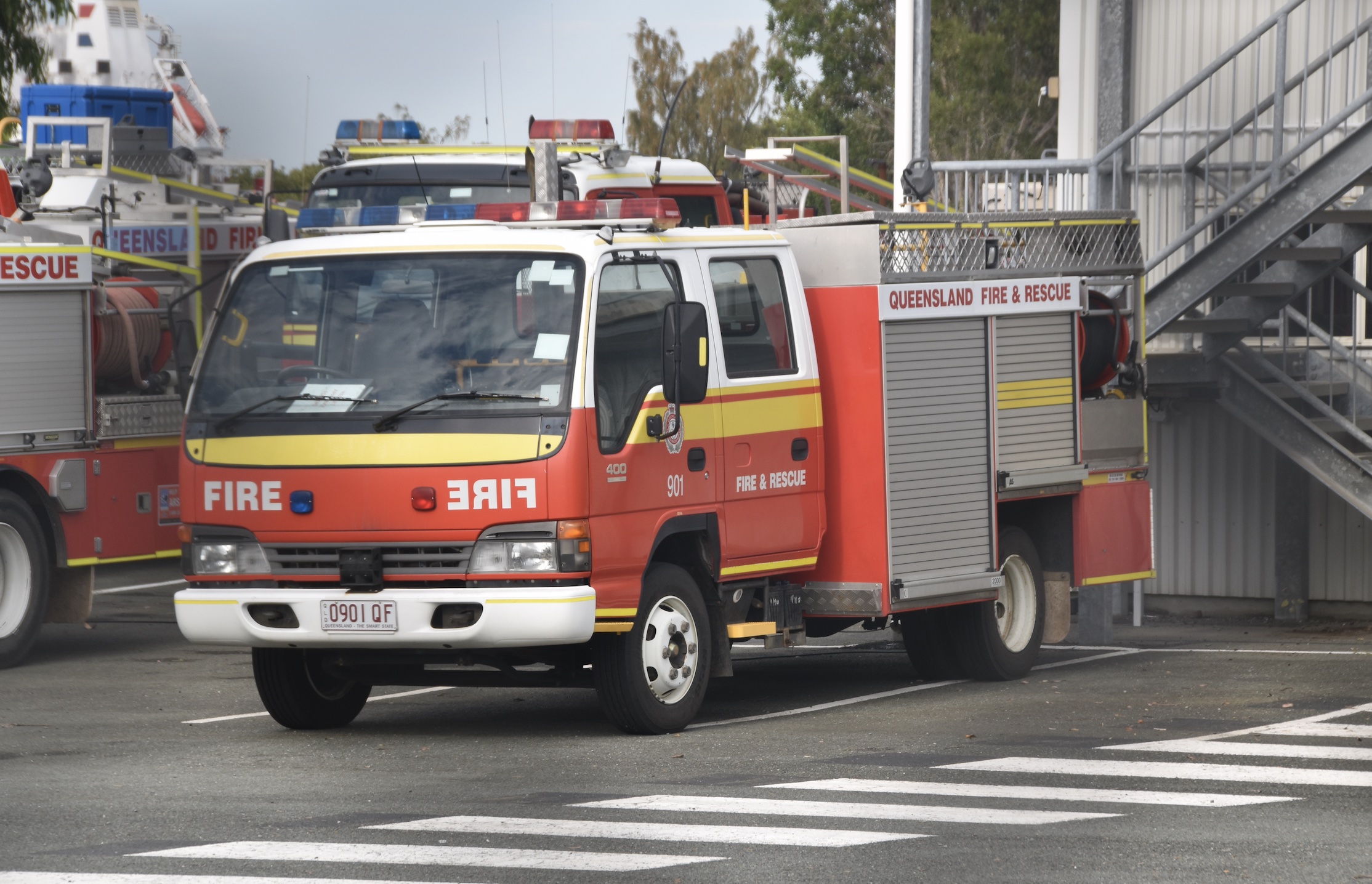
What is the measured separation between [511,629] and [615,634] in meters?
0.68

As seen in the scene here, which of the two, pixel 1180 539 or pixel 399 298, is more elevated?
pixel 399 298

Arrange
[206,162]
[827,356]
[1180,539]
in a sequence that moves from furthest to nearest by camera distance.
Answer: [206,162], [1180,539], [827,356]

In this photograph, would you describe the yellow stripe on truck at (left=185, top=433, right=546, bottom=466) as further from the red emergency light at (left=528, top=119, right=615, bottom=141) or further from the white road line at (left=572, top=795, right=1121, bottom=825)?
the red emergency light at (left=528, top=119, right=615, bottom=141)

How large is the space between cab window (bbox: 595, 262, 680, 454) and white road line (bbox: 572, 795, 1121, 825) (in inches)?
74.6

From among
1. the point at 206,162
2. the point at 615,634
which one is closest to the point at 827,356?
the point at 615,634

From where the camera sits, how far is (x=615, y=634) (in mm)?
9766

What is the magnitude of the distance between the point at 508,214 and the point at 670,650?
7.56ft

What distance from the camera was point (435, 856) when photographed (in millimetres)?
7238

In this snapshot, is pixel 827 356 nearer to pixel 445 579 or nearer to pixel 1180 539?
pixel 445 579

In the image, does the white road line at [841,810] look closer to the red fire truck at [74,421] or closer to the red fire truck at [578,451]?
the red fire truck at [578,451]

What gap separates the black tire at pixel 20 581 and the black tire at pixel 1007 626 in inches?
222

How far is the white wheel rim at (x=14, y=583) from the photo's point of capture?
12.9 metres

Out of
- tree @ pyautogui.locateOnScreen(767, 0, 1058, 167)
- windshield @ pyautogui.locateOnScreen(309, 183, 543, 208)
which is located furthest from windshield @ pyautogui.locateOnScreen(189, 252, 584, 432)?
tree @ pyautogui.locateOnScreen(767, 0, 1058, 167)

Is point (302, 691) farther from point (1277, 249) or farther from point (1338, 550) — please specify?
point (1338, 550)
